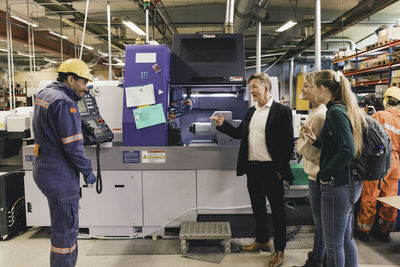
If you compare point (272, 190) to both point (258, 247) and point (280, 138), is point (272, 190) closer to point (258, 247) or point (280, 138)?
point (280, 138)

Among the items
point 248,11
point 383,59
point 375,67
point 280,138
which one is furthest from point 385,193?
point 248,11

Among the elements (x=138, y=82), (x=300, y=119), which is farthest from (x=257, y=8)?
(x=138, y=82)

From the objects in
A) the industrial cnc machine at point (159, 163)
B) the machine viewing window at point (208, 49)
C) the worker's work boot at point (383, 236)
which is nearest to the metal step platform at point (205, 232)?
the industrial cnc machine at point (159, 163)

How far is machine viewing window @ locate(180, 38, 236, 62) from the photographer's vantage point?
2.90 m

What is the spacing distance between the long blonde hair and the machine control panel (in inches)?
71.0

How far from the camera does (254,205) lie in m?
2.49

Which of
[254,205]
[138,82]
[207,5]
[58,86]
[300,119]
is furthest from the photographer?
[207,5]

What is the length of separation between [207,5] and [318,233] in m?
6.17

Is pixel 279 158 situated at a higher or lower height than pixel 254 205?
higher

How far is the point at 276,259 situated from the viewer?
7.69ft

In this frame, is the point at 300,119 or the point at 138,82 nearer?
the point at 138,82

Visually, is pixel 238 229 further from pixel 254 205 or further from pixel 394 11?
pixel 394 11

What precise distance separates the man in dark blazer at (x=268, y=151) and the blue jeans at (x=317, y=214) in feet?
0.83

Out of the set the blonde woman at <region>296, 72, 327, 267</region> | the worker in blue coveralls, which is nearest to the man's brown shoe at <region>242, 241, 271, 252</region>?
the blonde woman at <region>296, 72, 327, 267</region>
